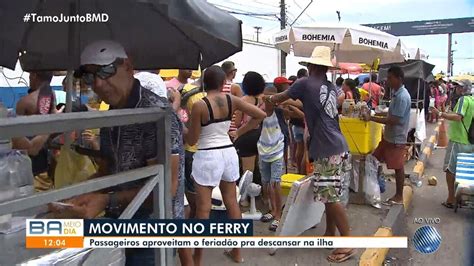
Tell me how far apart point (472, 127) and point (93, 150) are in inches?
215

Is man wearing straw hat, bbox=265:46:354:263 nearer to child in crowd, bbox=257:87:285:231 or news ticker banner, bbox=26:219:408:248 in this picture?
child in crowd, bbox=257:87:285:231

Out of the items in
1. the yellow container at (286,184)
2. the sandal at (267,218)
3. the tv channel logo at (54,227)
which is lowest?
the sandal at (267,218)

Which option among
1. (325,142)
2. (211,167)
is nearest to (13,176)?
Result: (211,167)

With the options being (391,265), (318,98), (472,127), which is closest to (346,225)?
(391,265)

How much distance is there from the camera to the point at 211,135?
162 inches

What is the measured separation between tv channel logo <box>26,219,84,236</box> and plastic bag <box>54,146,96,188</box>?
0.39 metres

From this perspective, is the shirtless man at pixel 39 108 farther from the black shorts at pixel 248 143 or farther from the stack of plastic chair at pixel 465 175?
the stack of plastic chair at pixel 465 175

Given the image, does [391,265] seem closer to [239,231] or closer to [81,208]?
[239,231]

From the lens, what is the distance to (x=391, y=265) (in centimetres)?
493

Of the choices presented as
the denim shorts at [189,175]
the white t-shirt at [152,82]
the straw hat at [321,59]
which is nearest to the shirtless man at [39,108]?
the white t-shirt at [152,82]

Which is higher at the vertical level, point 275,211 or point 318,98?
point 318,98

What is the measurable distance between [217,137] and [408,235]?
285 centimetres

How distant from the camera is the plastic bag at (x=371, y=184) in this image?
21.7 ft

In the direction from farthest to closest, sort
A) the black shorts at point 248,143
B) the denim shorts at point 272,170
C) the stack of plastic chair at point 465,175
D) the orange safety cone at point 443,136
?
the orange safety cone at point 443,136 < the stack of plastic chair at point 465,175 < the black shorts at point 248,143 < the denim shorts at point 272,170
